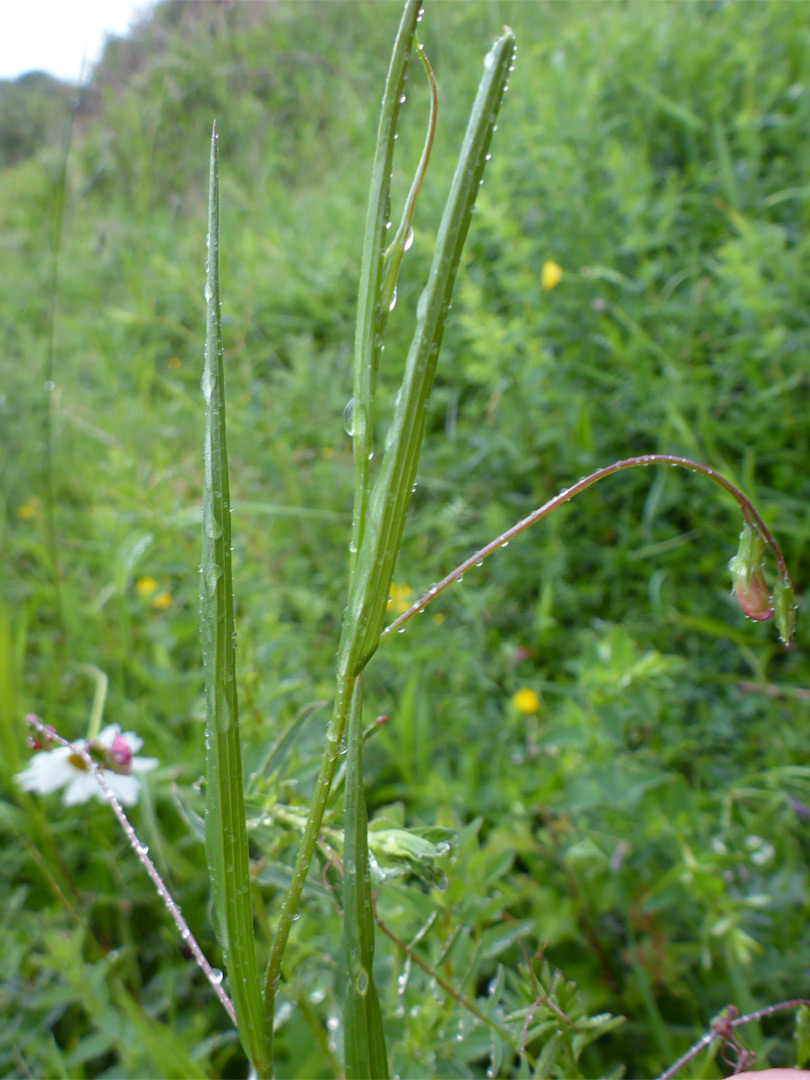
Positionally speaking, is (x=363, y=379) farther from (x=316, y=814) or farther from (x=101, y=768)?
(x=101, y=768)

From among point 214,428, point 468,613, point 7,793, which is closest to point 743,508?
point 214,428

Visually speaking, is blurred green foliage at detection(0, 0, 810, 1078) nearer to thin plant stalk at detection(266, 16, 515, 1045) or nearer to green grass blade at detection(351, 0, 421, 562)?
thin plant stalk at detection(266, 16, 515, 1045)

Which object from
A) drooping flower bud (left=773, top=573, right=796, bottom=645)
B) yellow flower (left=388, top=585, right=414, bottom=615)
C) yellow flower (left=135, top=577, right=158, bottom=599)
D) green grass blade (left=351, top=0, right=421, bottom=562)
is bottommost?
yellow flower (left=135, top=577, right=158, bottom=599)

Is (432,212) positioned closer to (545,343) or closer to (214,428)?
(545,343)

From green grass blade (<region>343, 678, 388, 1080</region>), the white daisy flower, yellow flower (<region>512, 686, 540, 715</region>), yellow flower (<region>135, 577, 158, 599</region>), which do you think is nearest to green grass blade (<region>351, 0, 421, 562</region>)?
green grass blade (<region>343, 678, 388, 1080</region>)

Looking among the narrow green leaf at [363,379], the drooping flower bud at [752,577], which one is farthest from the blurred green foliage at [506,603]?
the drooping flower bud at [752,577]

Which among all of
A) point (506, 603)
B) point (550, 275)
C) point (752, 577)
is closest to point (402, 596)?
point (506, 603)
